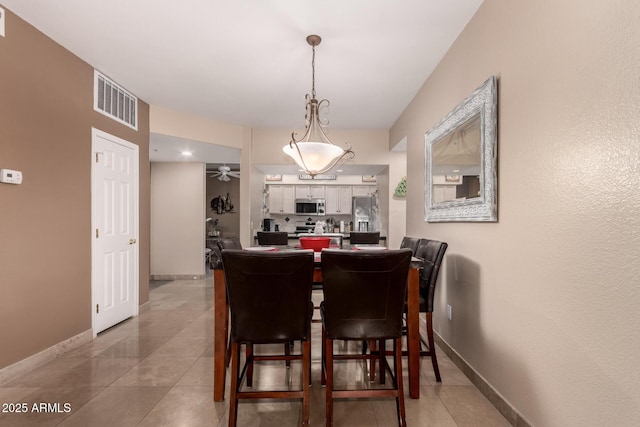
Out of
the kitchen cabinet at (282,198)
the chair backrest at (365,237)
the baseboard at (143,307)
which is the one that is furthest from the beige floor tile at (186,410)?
the kitchen cabinet at (282,198)

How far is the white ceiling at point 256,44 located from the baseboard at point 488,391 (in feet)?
8.33

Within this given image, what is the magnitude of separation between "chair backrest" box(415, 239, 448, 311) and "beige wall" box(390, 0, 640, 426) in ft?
0.87

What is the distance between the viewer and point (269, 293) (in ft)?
5.46

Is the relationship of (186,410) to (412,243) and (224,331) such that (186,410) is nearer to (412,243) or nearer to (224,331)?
(224,331)

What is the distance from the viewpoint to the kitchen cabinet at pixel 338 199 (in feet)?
25.3

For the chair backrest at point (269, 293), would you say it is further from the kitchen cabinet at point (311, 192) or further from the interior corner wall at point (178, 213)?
the kitchen cabinet at point (311, 192)

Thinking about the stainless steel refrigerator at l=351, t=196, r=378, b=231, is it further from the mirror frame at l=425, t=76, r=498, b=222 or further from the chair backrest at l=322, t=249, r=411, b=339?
the chair backrest at l=322, t=249, r=411, b=339

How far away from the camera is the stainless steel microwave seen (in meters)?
7.57

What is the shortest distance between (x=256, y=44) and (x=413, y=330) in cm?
252

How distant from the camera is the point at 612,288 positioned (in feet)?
3.82

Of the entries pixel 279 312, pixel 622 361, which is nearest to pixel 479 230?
pixel 622 361

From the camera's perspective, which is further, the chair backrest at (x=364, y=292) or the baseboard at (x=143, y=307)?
the baseboard at (x=143, y=307)

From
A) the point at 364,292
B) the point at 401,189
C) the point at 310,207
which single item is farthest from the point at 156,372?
the point at 310,207

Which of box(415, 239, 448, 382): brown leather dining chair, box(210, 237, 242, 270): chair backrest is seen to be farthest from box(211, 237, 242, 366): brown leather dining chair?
box(415, 239, 448, 382): brown leather dining chair
